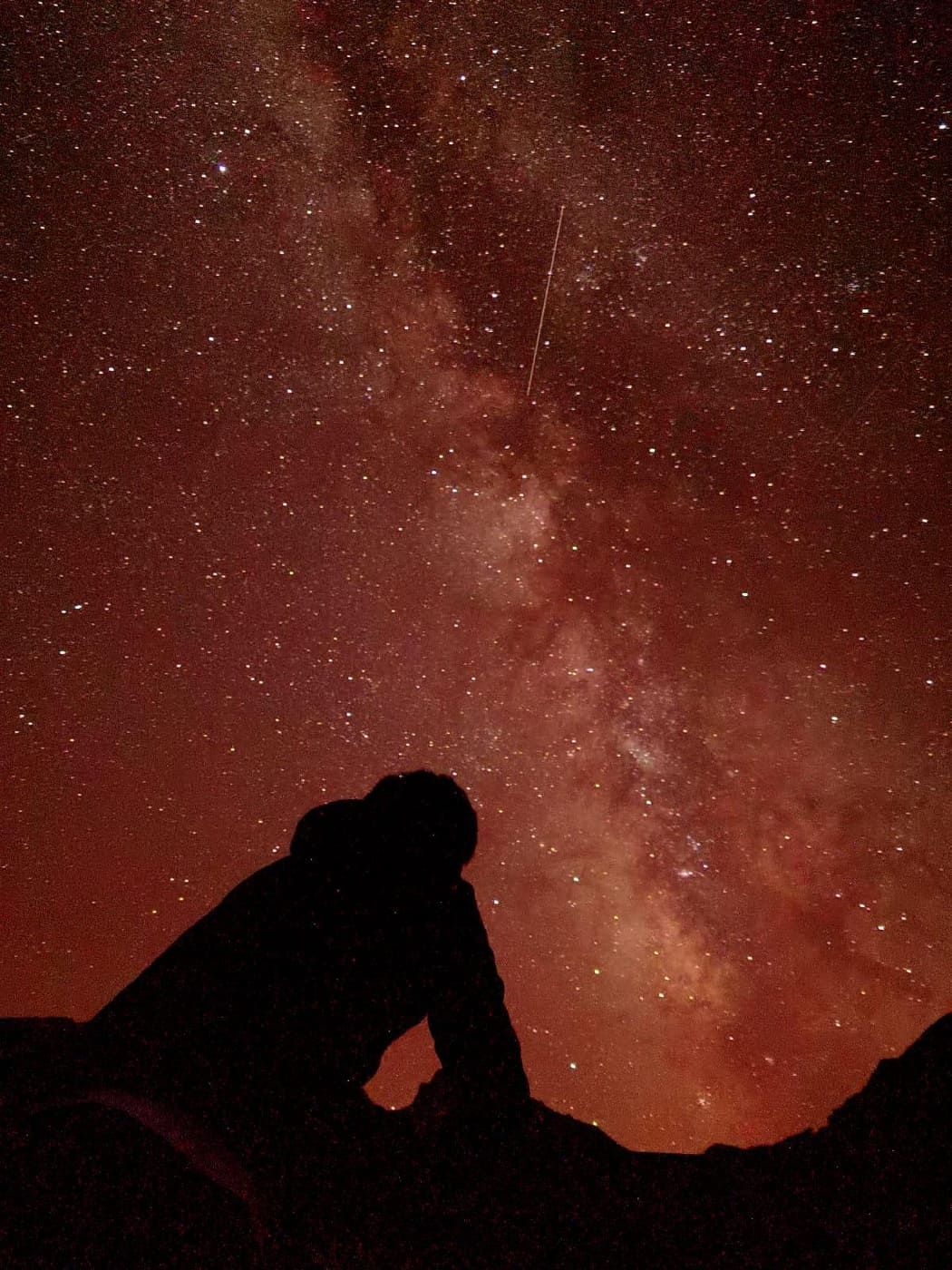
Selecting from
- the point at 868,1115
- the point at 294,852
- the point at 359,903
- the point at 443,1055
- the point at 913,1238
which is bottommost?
the point at 913,1238

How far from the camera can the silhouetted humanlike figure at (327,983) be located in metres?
1.12

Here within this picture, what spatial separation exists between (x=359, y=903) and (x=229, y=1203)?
41 centimetres

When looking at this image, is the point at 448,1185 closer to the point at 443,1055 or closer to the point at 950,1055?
the point at 443,1055

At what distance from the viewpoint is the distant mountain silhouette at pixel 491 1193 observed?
1026 millimetres

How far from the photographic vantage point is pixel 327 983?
1.25 m

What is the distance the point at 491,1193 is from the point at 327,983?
456mm

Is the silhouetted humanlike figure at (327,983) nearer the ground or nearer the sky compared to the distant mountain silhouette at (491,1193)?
nearer the sky

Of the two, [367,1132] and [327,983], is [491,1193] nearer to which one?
[367,1132]

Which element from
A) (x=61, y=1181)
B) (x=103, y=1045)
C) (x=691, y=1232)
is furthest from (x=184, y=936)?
(x=691, y=1232)

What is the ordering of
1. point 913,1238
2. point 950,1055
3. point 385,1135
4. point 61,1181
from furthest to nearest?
point 950,1055, point 385,1135, point 913,1238, point 61,1181

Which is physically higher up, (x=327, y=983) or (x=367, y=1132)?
(x=327, y=983)

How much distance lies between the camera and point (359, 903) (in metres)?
1.32

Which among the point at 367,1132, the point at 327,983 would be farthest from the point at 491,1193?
the point at 327,983

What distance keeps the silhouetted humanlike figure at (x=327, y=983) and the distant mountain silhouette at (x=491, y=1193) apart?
6 cm
